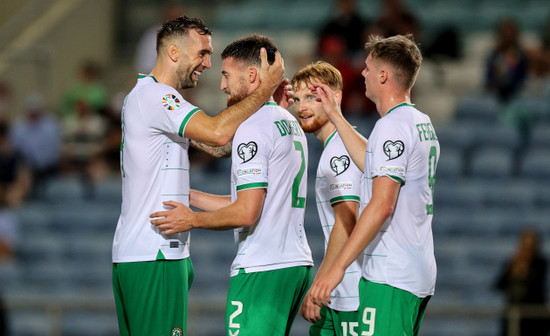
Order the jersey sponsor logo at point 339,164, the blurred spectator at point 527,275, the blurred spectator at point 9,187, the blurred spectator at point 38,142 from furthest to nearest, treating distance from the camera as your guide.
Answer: the blurred spectator at point 38,142, the blurred spectator at point 9,187, the blurred spectator at point 527,275, the jersey sponsor logo at point 339,164

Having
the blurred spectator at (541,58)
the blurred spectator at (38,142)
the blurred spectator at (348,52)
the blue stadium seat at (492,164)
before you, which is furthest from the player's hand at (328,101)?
the blurred spectator at (38,142)

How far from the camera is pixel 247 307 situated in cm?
464

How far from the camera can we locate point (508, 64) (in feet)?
36.3

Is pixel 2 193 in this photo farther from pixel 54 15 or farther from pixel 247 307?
pixel 247 307

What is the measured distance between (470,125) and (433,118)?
668 mm

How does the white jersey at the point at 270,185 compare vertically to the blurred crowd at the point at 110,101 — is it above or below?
below

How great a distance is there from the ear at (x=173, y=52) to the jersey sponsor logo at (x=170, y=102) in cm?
23

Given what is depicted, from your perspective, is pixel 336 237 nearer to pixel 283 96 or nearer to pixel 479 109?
pixel 283 96

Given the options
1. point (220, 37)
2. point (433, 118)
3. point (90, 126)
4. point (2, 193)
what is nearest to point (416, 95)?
point (433, 118)

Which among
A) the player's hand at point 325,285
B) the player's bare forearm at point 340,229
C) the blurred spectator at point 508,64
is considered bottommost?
the player's hand at point 325,285

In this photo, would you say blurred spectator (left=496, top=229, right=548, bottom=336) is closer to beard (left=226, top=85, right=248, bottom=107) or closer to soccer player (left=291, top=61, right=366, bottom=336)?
soccer player (left=291, top=61, right=366, bottom=336)

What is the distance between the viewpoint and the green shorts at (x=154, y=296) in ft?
15.7

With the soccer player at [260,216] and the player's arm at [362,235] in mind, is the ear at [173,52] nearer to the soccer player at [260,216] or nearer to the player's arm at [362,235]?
the soccer player at [260,216]

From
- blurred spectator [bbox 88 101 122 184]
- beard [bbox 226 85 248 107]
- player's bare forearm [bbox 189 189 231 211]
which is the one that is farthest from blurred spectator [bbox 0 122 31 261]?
beard [bbox 226 85 248 107]
